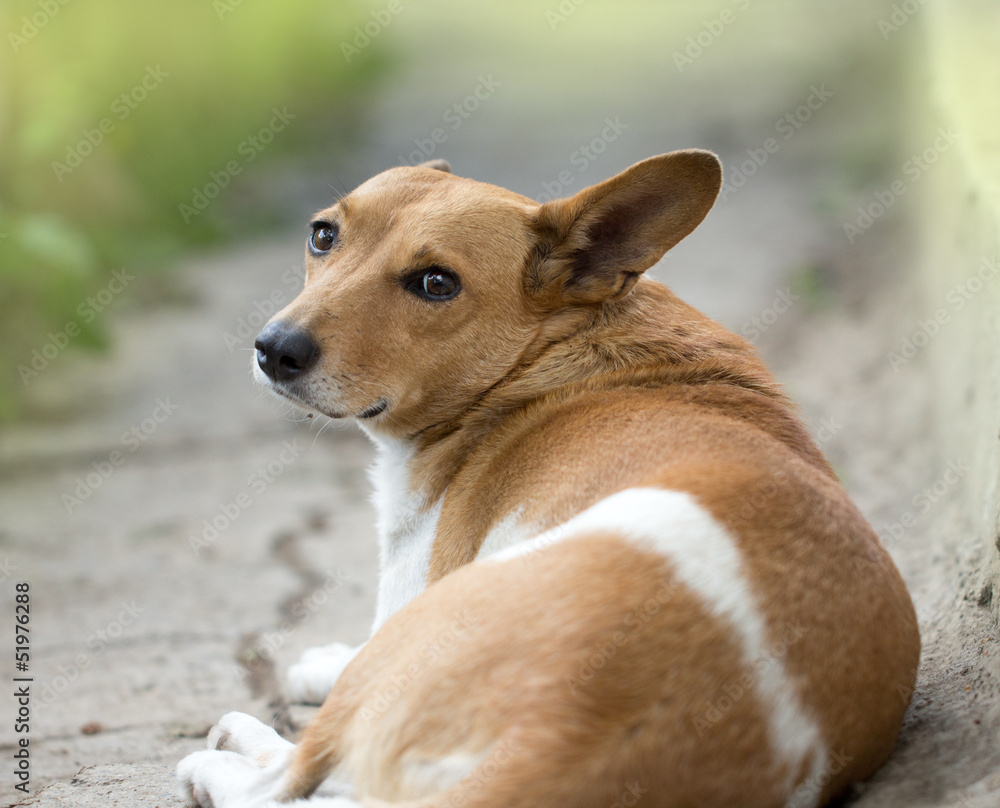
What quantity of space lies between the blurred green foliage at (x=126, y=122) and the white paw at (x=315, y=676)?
3580mm

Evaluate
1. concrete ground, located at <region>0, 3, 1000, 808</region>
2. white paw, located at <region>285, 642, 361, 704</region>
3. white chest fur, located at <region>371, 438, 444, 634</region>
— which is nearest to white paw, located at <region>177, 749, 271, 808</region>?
concrete ground, located at <region>0, 3, 1000, 808</region>

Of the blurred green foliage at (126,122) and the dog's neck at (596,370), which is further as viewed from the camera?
the blurred green foliage at (126,122)

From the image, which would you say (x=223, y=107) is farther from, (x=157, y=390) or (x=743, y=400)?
(x=743, y=400)

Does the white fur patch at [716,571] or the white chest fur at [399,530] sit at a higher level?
the white fur patch at [716,571]

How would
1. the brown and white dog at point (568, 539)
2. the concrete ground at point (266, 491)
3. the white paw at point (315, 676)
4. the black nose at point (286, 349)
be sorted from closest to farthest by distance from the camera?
the brown and white dog at point (568, 539)
the black nose at point (286, 349)
the concrete ground at point (266, 491)
the white paw at point (315, 676)

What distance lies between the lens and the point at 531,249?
3211 mm

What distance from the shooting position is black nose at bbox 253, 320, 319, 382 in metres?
2.96

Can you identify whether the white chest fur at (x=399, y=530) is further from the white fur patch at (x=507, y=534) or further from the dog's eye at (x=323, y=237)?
the dog's eye at (x=323, y=237)

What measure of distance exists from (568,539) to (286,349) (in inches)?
47.2

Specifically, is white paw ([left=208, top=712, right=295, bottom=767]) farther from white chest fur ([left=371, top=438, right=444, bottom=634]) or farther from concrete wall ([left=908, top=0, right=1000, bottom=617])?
concrete wall ([left=908, top=0, right=1000, bottom=617])

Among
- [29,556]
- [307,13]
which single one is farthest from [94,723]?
[307,13]

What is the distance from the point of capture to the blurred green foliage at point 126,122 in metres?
6.46

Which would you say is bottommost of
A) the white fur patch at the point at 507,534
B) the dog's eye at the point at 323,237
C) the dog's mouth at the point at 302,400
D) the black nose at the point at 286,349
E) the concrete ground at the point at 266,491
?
the concrete ground at the point at 266,491

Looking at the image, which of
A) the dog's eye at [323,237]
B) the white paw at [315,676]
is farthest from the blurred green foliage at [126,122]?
the white paw at [315,676]
